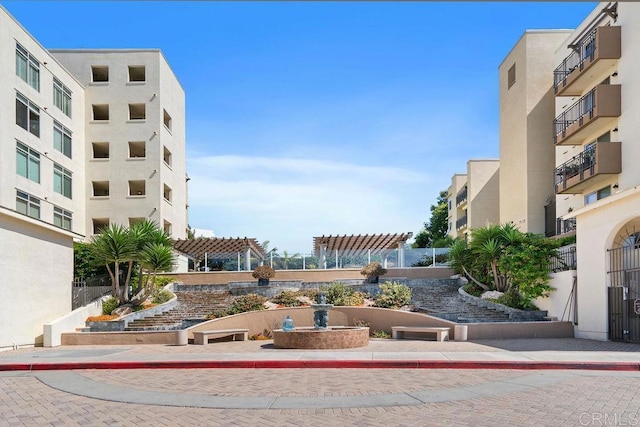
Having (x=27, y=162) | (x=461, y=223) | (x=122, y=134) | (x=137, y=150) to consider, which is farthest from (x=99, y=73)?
(x=461, y=223)

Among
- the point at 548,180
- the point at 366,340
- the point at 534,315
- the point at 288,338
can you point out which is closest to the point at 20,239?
the point at 288,338

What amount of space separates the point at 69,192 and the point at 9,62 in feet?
30.5

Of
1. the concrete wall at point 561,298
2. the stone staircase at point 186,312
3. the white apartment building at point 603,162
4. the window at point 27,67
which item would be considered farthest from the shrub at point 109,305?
the white apartment building at point 603,162

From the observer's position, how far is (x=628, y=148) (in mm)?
25781

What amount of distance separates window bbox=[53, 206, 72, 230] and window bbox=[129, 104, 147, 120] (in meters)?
8.62

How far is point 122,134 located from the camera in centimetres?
3806

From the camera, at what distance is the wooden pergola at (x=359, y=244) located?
35.3 meters

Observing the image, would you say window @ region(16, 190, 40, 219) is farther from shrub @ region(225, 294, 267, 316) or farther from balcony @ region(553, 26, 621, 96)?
balcony @ region(553, 26, 621, 96)

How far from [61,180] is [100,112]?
7.12 metres

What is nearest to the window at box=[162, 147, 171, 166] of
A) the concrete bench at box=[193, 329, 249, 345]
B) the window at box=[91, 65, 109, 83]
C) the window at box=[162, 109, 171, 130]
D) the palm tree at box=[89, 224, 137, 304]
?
the window at box=[162, 109, 171, 130]

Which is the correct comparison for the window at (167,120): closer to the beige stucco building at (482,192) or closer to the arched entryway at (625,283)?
the beige stucco building at (482,192)

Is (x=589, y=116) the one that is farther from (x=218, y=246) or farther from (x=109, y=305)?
(x=109, y=305)

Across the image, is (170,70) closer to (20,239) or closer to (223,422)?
(20,239)

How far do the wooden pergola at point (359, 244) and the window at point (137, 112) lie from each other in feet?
52.3
